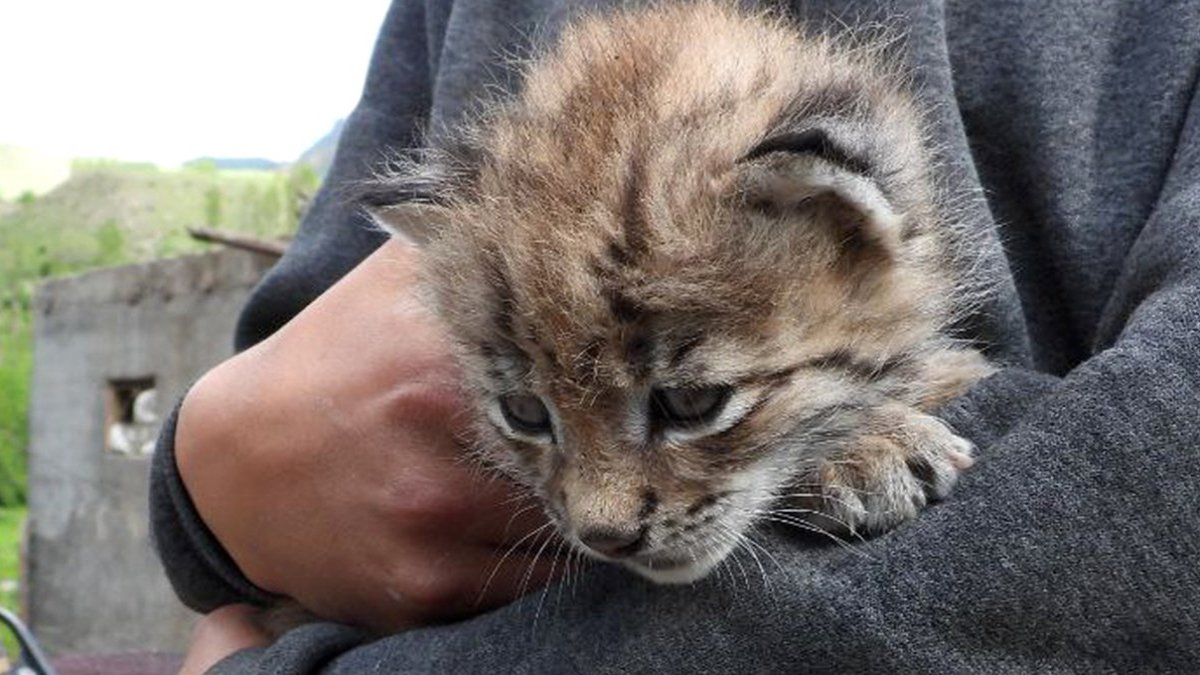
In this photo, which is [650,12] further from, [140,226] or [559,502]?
[140,226]

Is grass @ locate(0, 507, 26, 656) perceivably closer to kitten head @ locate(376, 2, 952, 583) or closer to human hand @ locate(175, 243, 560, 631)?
human hand @ locate(175, 243, 560, 631)

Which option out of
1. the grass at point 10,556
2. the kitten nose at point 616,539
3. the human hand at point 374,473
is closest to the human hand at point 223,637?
the human hand at point 374,473

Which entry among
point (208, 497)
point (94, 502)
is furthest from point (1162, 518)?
point (94, 502)

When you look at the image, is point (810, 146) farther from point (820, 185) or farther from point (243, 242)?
point (243, 242)

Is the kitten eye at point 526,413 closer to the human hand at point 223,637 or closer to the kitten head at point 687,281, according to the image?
the kitten head at point 687,281

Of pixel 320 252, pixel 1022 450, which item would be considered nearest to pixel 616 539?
pixel 1022 450

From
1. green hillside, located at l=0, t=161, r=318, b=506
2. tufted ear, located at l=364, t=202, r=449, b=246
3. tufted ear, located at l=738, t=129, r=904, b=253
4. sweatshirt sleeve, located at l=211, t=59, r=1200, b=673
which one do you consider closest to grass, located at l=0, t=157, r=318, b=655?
green hillside, located at l=0, t=161, r=318, b=506
